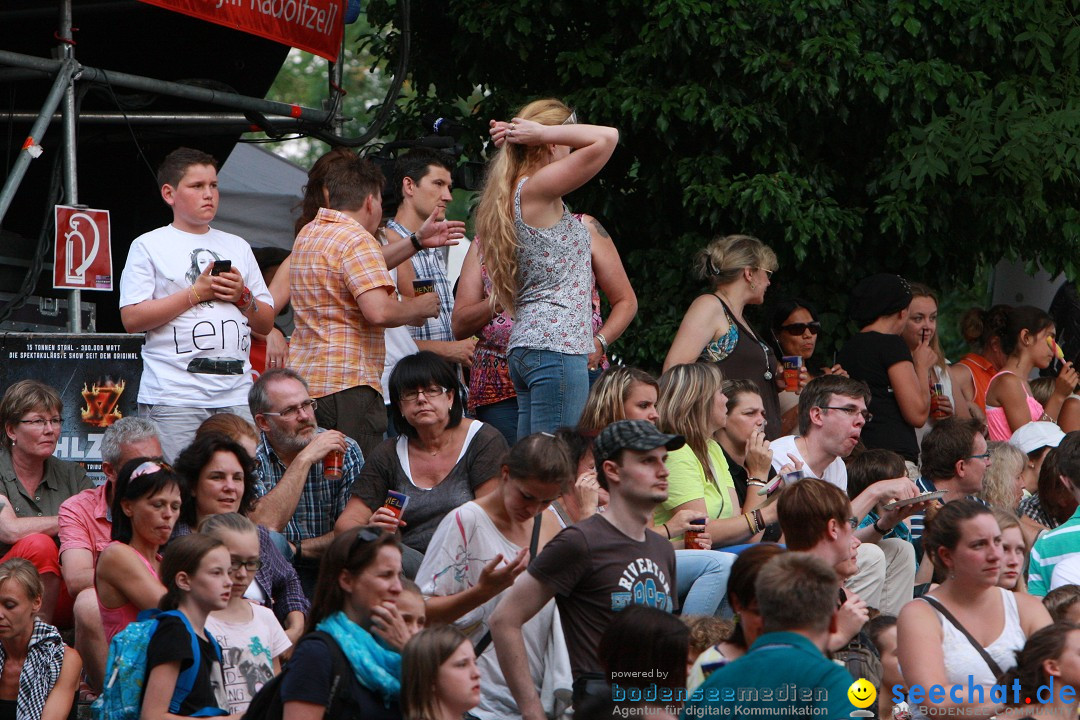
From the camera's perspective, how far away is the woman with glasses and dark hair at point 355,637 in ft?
14.1

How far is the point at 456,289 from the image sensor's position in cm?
739

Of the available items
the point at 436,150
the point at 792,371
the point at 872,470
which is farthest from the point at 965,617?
the point at 436,150

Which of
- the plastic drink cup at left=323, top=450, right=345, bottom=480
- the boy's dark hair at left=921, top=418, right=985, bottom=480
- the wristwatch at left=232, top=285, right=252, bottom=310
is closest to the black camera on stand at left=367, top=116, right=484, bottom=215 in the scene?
the wristwatch at left=232, top=285, right=252, bottom=310

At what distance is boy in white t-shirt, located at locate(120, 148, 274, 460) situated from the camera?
677 cm

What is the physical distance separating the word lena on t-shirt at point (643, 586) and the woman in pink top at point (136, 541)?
5.44 ft

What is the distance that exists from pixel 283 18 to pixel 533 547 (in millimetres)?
4979

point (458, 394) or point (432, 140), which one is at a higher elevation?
point (432, 140)

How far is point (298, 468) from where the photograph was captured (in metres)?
6.27

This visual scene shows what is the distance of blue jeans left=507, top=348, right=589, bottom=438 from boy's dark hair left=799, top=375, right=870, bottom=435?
1.19m

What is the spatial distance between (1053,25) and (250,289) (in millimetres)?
5152

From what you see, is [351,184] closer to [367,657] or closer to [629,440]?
[629,440]

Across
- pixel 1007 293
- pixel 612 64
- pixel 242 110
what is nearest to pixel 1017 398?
pixel 1007 293

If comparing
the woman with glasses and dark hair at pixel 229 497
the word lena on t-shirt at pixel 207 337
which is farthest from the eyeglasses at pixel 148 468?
the word lena on t-shirt at pixel 207 337

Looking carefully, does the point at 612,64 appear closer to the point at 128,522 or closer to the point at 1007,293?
the point at 1007,293
